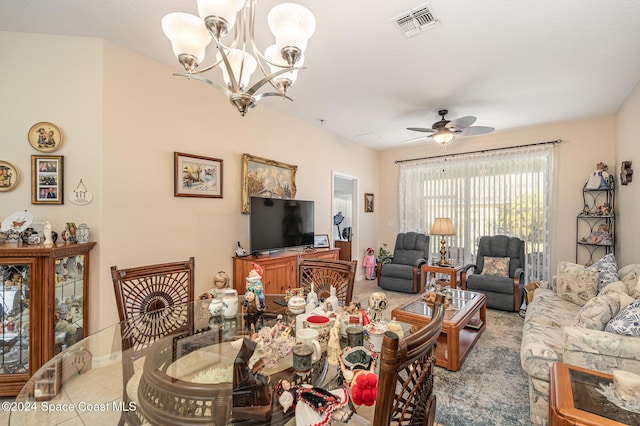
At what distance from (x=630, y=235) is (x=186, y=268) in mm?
4735

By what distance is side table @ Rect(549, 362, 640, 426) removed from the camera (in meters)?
1.14

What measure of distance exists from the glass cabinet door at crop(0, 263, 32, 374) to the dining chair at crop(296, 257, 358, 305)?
1909mm

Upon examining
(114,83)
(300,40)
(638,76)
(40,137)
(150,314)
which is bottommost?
(150,314)

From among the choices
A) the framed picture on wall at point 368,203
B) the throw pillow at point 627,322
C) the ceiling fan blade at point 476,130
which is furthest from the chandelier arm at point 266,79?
the framed picture on wall at point 368,203

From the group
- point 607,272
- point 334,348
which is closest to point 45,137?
point 334,348

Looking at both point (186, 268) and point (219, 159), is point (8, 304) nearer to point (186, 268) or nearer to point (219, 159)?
point (186, 268)

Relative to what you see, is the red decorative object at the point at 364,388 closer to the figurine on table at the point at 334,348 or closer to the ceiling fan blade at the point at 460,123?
the figurine on table at the point at 334,348

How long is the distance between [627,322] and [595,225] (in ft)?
11.0

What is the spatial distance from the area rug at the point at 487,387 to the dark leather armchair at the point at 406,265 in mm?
1650

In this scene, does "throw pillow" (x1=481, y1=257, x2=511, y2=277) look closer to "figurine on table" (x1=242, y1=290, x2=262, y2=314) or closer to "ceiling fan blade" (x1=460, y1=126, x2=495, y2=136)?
"ceiling fan blade" (x1=460, y1=126, x2=495, y2=136)

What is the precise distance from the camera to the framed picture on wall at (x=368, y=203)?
5.85 metres

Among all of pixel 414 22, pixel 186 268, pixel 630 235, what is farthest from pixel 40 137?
pixel 630 235

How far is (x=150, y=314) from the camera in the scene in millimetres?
1845

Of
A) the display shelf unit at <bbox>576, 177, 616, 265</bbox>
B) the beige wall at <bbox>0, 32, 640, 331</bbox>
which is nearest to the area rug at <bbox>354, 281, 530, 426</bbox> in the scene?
the beige wall at <bbox>0, 32, 640, 331</bbox>
